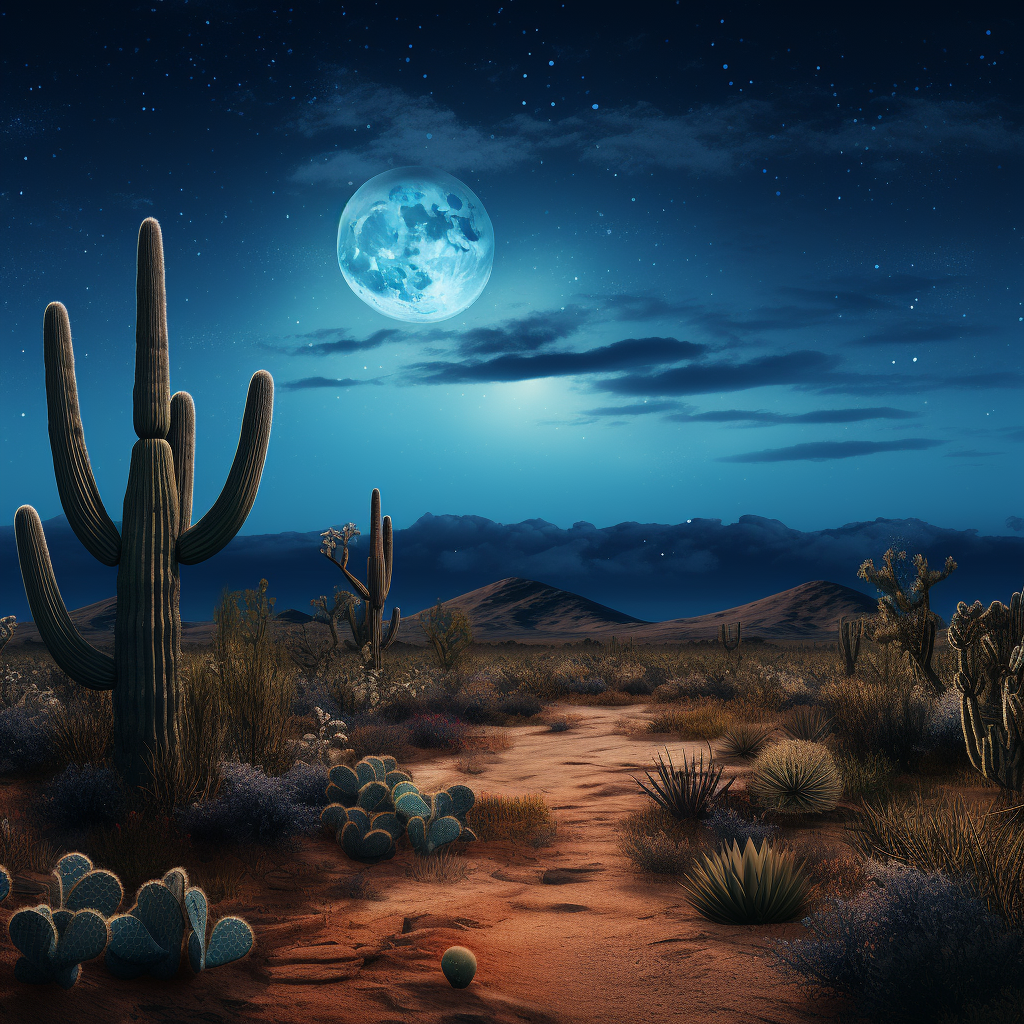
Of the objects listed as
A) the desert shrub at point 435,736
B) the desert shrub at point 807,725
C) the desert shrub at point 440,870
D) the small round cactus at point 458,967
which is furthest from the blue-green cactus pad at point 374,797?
the desert shrub at point 807,725

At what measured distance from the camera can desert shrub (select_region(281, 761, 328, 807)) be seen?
8273 millimetres

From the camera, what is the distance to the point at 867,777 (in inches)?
350

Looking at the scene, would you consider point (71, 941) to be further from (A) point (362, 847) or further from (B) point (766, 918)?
(B) point (766, 918)

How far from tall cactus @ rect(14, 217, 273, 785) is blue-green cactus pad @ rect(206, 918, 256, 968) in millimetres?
3495

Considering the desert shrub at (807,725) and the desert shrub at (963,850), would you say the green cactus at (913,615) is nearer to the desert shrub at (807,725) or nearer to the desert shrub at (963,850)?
the desert shrub at (807,725)

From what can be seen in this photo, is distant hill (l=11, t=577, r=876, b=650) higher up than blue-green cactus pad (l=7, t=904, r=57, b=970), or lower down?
lower down

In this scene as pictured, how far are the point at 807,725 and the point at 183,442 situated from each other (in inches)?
384

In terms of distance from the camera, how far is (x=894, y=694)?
11.4 metres

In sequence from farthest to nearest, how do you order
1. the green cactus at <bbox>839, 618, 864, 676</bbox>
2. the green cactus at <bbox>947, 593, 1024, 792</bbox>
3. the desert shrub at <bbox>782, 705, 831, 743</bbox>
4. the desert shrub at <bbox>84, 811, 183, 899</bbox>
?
the green cactus at <bbox>839, 618, 864, 676</bbox>
the desert shrub at <bbox>782, 705, 831, 743</bbox>
the green cactus at <bbox>947, 593, 1024, 792</bbox>
the desert shrub at <bbox>84, 811, 183, 899</bbox>

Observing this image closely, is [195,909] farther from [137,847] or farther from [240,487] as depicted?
[240,487]

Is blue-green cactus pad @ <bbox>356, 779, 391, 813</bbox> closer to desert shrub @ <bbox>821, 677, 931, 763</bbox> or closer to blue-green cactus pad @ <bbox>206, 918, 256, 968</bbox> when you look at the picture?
A: blue-green cactus pad @ <bbox>206, 918, 256, 968</bbox>

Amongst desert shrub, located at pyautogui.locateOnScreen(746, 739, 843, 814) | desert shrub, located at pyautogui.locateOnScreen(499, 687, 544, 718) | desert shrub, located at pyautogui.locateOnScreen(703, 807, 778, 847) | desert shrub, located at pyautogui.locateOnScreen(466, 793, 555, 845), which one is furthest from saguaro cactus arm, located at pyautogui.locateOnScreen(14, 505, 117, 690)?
desert shrub, located at pyautogui.locateOnScreen(499, 687, 544, 718)

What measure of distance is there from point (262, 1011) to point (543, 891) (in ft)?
9.70

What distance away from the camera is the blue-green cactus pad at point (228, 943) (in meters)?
4.49
